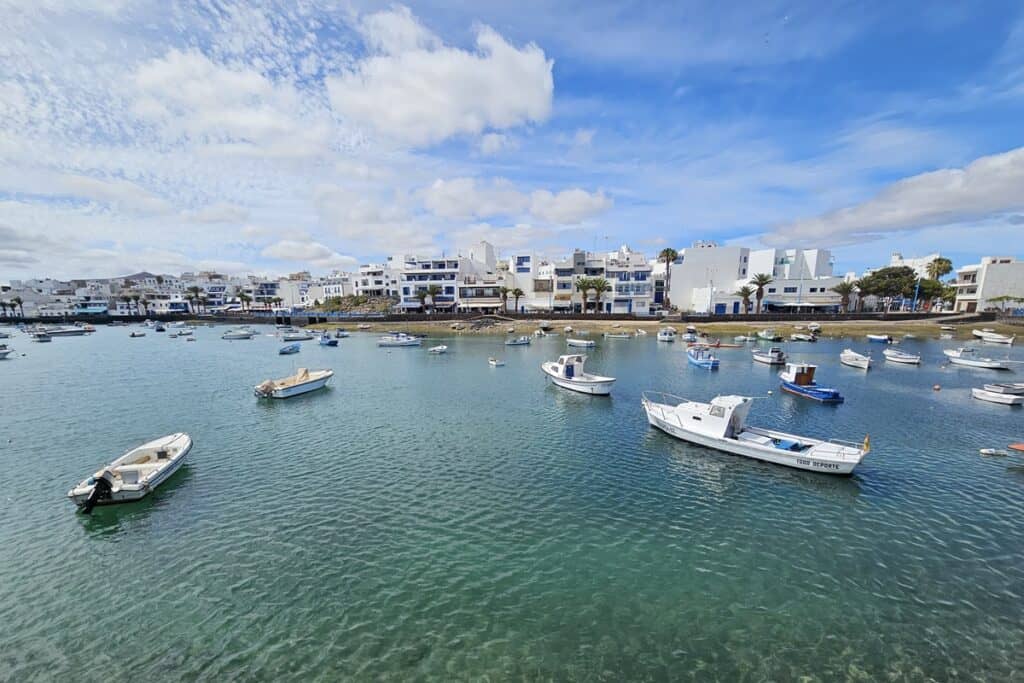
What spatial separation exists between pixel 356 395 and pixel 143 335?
110 meters

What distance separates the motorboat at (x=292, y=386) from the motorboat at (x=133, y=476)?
1647 centimetres

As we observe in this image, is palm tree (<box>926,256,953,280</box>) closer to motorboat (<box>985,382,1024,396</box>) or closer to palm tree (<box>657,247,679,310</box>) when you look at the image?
palm tree (<box>657,247,679,310</box>)

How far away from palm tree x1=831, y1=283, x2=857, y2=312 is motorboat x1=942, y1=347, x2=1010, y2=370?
61.8 metres

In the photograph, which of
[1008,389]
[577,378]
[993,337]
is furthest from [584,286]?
[1008,389]

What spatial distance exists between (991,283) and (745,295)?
66.9 meters

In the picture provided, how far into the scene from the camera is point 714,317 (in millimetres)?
115938

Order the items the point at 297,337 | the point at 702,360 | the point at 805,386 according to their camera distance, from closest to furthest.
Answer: the point at 805,386 < the point at 702,360 < the point at 297,337

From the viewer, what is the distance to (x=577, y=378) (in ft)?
143

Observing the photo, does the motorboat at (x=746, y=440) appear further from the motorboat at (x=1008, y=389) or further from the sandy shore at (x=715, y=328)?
the sandy shore at (x=715, y=328)

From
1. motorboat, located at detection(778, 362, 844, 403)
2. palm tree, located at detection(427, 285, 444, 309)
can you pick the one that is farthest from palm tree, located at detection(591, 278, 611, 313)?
motorboat, located at detection(778, 362, 844, 403)

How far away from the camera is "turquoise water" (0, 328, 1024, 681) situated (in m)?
12.0

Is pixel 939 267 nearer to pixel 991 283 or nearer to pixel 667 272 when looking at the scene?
pixel 991 283

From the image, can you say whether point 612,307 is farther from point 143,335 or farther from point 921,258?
point 143,335

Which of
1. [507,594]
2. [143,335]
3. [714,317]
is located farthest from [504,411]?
[143,335]
